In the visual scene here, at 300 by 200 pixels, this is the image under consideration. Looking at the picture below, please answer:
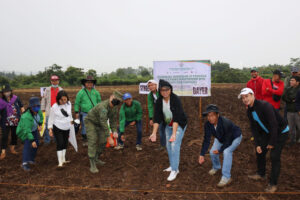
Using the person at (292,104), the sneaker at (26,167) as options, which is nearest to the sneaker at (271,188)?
the person at (292,104)

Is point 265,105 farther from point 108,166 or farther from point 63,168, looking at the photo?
point 63,168

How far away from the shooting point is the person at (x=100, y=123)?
14.4ft

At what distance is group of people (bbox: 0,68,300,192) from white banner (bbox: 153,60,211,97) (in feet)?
4.51

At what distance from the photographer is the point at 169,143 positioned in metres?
4.21

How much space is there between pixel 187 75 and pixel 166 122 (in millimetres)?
3355

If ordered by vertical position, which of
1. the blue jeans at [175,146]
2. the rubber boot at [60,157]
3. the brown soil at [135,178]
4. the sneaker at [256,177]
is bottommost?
the brown soil at [135,178]

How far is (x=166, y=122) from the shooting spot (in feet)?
13.7

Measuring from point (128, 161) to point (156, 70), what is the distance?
3.33 metres

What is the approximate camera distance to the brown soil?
3703 mm

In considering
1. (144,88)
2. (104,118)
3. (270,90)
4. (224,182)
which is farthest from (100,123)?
(270,90)

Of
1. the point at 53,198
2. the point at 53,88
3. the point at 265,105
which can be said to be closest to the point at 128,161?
the point at 53,198

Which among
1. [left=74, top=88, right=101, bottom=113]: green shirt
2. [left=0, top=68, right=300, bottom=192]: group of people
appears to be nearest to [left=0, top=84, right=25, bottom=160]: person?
[left=0, top=68, right=300, bottom=192]: group of people

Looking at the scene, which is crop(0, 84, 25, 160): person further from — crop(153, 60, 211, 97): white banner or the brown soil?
crop(153, 60, 211, 97): white banner

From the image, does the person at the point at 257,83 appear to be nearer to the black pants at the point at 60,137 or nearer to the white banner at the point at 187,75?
the white banner at the point at 187,75
